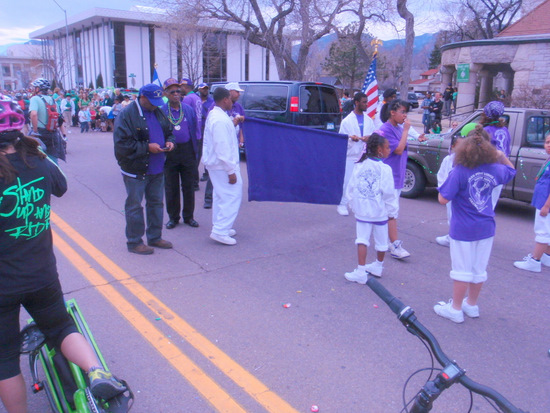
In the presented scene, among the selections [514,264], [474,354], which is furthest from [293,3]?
[474,354]

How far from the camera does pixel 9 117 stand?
2.32 m

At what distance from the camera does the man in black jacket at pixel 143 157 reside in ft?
17.6

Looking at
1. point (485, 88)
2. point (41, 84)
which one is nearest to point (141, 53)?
point (485, 88)

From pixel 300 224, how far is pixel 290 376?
3891mm

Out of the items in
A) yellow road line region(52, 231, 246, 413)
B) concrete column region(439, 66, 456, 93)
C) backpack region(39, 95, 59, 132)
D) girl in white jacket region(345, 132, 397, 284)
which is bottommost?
yellow road line region(52, 231, 246, 413)

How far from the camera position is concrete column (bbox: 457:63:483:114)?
850 inches

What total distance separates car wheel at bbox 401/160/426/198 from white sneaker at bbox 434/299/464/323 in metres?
4.73

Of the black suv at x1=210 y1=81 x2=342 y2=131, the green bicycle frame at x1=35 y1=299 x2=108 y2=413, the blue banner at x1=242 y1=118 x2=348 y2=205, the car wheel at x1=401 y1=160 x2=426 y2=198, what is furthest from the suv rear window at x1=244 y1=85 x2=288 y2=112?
the green bicycle frame at x1=35 y1=299 x2=108 y2=413

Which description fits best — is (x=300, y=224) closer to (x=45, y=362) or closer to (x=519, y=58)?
(x=45, y=362)

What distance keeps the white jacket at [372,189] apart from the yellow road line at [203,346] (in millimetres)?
2090

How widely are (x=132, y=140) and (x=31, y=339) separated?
10.1ft

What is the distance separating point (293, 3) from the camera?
2409cm

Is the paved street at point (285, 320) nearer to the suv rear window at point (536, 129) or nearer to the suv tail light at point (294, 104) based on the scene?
the suv rear window at point (536, 129)

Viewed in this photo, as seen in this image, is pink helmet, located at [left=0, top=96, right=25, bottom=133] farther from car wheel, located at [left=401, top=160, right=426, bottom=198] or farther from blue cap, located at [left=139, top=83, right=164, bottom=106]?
car wheel, located at [left=401, top=160, right=426, bottom=198]
